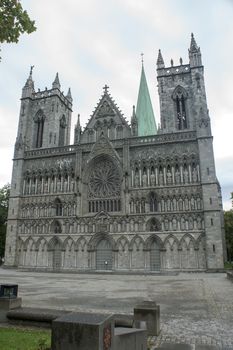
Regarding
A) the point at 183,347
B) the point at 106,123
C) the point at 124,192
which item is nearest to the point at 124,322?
the point at 183,347

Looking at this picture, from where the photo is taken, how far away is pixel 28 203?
40031 millimetres

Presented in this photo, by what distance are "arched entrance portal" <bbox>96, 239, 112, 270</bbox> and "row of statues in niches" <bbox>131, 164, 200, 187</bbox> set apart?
8132 mm

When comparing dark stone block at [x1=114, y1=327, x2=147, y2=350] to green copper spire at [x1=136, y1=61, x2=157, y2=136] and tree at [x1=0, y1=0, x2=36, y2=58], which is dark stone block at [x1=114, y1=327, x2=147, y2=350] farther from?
green copper spire at [x1=136, y1=61, x2=157, y2=136]

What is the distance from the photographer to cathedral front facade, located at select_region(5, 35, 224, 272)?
33062 mm

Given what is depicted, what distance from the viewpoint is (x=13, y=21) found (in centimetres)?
752

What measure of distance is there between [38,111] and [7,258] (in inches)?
904

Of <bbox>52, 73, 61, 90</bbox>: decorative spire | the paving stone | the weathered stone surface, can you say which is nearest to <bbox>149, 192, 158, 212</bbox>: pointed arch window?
<bbox>52, 73, 61, 90</bbox>: decorative spire

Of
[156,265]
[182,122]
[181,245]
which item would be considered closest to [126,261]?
[156,265]

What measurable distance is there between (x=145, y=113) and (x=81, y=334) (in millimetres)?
49618

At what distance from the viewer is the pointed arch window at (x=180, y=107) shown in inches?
1581

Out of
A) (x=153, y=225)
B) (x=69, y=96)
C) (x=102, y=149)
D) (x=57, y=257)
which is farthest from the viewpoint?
(x=69, y=96)

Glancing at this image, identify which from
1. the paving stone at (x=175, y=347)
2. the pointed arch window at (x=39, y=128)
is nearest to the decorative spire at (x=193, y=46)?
the pointed arch window at (x=39, y=128)

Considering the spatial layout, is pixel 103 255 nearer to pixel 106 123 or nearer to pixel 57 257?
pixel 57 257

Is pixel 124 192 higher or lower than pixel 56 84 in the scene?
lower
